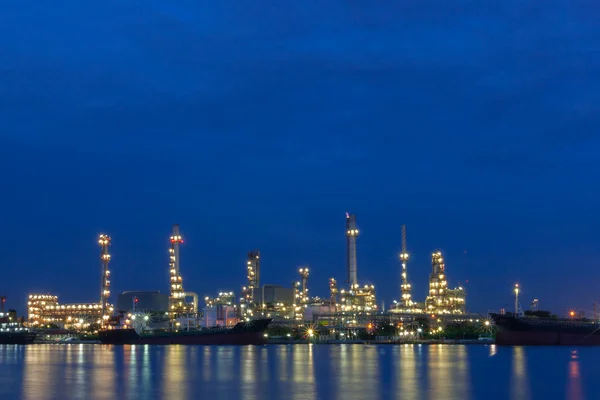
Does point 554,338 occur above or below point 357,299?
below

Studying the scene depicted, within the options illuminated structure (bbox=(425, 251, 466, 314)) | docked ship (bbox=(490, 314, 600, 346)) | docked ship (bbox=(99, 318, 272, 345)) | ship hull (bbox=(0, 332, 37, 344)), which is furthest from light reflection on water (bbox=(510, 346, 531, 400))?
ship hull (bbox=(0, 332, 37, 344))

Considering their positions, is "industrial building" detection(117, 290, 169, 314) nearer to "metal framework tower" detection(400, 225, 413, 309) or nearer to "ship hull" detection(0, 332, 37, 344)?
"ship hull" detection(0, 332, 37, 344)

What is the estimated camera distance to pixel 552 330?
14200cm

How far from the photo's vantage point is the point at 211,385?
206 ft

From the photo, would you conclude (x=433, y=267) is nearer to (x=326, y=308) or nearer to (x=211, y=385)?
(x=326, y=308)

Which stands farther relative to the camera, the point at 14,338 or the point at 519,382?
the point at 14,338

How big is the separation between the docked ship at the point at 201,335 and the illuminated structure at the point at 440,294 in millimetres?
42546

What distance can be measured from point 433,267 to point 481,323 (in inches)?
659

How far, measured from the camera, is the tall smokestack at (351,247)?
194750 millimetres

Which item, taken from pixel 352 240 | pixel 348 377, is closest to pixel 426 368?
pixel 348 377

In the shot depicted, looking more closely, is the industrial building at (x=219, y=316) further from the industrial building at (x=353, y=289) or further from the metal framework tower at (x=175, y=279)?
the industrial building at (x=353, y=289)

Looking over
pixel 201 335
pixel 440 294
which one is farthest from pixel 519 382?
pixel 440 294

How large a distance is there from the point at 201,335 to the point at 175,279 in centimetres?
2800

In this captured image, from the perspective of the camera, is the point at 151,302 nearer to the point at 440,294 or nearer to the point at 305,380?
the point at 440,294
